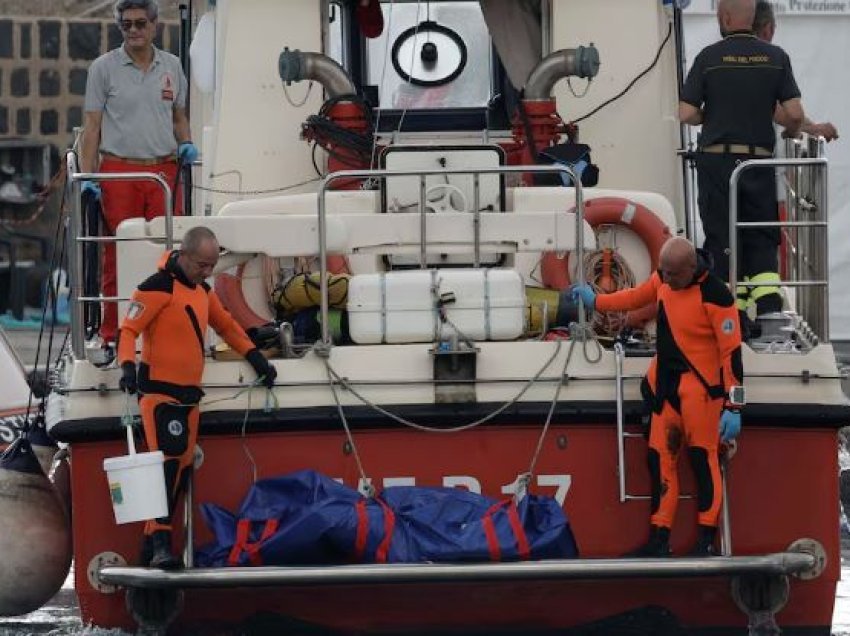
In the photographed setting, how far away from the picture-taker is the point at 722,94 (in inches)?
355

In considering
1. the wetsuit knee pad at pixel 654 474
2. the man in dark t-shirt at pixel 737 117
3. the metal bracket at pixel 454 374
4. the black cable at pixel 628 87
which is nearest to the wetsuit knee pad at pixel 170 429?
the metal bracket at pixel 454 374

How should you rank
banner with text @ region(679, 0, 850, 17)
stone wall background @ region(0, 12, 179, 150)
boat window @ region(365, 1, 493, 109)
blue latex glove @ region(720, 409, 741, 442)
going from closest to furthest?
1. blue latex glove @ region(720, 409, 741, 442)
2. boat window @ region(365, 1, 493, 109)
3. banner with text @ region(679, 0, 850, 17)
4. stone wall background @ region(0, 12, 179, 150)

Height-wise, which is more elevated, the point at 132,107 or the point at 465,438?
the point at 132,107

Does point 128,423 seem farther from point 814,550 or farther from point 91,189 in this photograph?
point 814,550

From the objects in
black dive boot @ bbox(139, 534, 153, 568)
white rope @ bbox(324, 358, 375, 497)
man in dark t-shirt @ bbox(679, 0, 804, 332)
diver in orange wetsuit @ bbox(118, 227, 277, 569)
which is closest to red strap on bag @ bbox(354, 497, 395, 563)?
white rope @ bbox(324, 358, 375, 497)

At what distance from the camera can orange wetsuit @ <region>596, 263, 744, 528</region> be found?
7648 mm

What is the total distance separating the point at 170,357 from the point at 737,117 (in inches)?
109

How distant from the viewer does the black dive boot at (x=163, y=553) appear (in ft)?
24.8

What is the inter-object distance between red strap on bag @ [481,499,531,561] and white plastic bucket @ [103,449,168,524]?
1.14 m

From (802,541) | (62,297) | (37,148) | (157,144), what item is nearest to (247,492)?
(802,541)

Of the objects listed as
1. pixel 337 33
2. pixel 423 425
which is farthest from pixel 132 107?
pixel 423 425

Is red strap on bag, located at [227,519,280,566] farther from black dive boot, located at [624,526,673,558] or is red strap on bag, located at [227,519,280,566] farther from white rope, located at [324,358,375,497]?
black dive boot, located at [624,526,673,558]

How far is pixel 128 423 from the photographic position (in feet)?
25.3

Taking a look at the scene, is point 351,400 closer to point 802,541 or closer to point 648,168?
point 802,541
